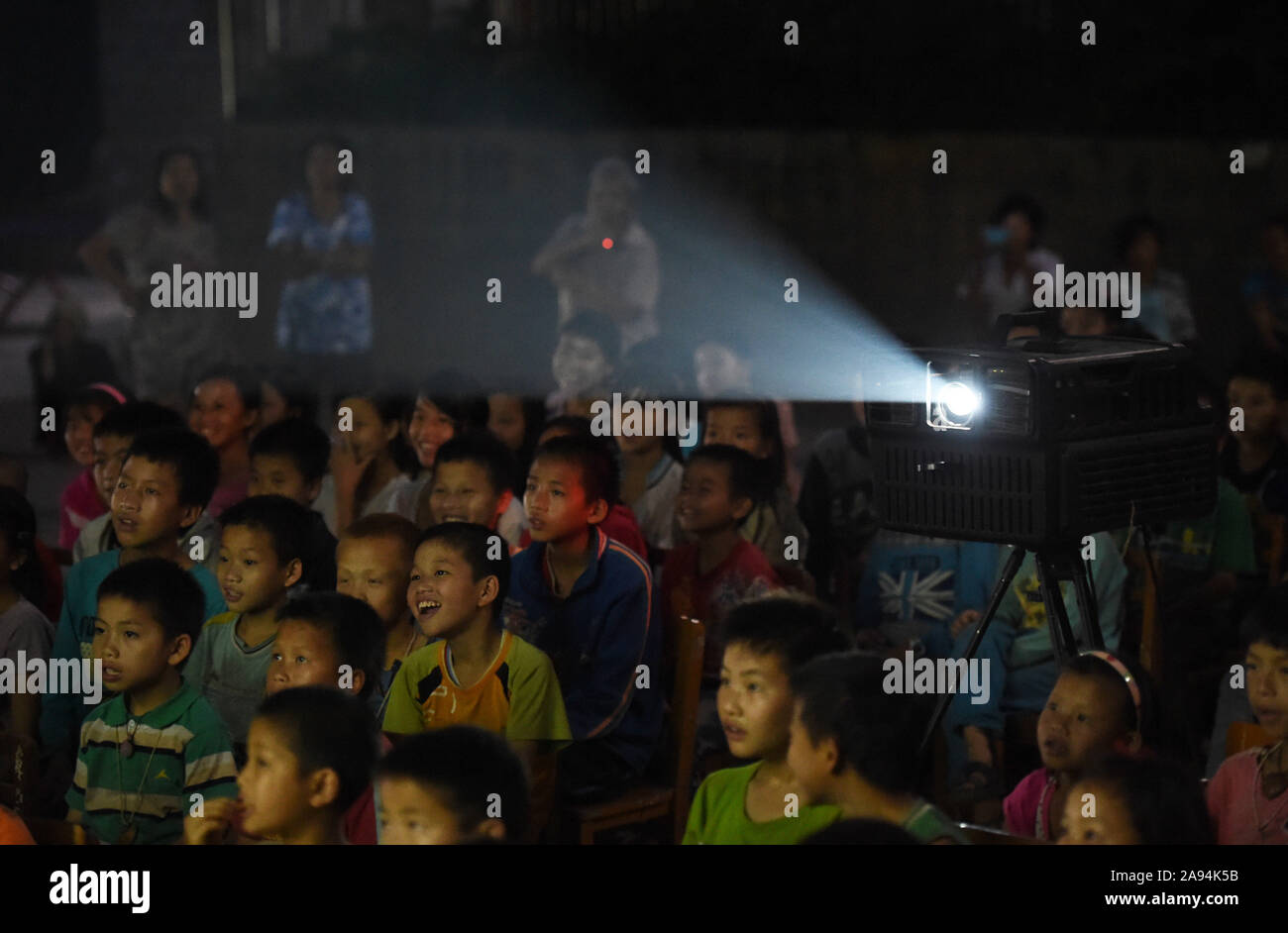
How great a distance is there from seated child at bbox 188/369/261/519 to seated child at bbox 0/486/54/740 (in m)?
0.94

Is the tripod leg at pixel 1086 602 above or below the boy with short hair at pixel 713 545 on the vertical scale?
below

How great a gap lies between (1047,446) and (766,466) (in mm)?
2201

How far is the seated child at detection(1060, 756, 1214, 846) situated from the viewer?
3281mm

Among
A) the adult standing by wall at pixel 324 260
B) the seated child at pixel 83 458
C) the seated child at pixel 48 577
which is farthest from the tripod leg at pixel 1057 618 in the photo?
the adult standing by wall at pixel 324 260

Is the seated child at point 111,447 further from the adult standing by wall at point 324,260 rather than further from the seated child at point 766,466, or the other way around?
the adult standing by wall at point 324,260

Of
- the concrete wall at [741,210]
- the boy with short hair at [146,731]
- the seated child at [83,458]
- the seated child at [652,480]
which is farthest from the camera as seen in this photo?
the concrete wall at [741,210]

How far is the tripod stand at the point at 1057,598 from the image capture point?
3836 mm

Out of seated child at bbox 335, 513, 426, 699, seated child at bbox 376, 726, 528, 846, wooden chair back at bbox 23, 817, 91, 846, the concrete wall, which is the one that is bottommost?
wooden chair back at bbox 23, 817, 91, 846

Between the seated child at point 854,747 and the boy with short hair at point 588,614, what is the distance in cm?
88

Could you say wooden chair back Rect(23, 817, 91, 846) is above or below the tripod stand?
below

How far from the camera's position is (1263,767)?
377cm

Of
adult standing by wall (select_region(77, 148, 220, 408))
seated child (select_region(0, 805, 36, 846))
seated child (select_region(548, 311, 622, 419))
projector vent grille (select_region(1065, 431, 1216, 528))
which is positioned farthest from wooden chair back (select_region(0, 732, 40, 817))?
adult standing by wall (select_region(77, 148, 220, 408))

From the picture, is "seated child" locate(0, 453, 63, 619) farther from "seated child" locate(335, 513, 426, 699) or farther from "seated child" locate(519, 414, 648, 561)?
"seated child" locate(519, 414, 648, 561)

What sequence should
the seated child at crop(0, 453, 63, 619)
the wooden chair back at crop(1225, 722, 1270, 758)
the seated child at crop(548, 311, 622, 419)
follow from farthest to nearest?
1. the seated child at crop(548, 311, 622, 419)
2. the seated child at crop(0, 453, 63, 619)
3. the wooden chair back at crop(1225, 722, 1270, 758)
